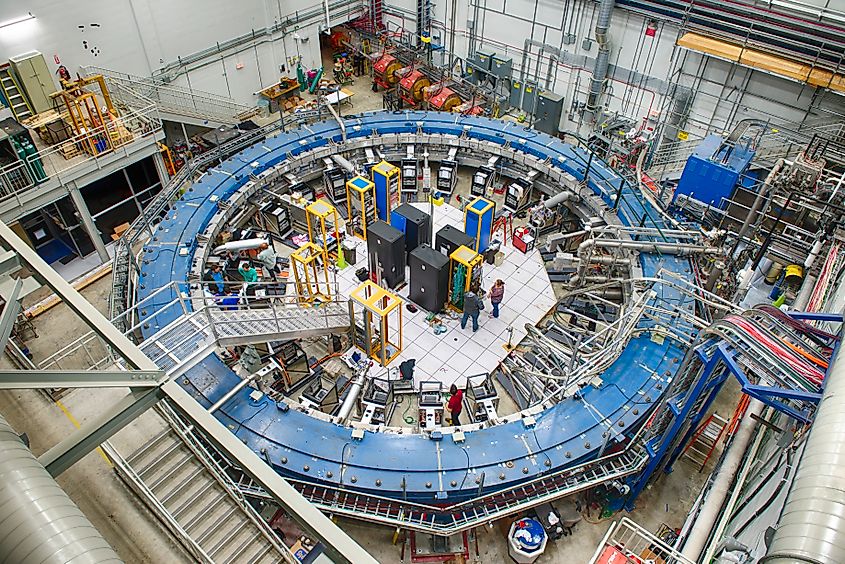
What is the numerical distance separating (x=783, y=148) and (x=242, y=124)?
2143 centimetres

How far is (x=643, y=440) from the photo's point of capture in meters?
13.3

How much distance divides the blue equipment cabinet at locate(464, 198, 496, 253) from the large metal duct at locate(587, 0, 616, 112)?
9.14m

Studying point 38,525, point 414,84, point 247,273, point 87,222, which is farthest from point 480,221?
point 38,525

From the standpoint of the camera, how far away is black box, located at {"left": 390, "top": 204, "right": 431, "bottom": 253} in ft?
61.3

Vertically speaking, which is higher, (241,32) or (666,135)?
(241,32)

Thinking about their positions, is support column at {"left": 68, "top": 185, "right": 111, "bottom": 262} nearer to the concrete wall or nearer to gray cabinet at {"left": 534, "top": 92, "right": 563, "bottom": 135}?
the concrete wall

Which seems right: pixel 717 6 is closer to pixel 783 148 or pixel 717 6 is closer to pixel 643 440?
pixel 783 148

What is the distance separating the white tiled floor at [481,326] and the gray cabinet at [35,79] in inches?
439

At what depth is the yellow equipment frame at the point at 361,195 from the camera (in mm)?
19391

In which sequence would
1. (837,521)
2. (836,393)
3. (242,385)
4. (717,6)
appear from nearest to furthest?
(837,521) < (836,393) < (242,385) < (717,6)

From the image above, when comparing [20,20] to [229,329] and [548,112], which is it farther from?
[548,112]

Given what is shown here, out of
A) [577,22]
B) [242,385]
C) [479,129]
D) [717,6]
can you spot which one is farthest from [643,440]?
[577,22]

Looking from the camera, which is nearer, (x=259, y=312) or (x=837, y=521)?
(x=837, y=521)

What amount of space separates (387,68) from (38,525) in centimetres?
2747
